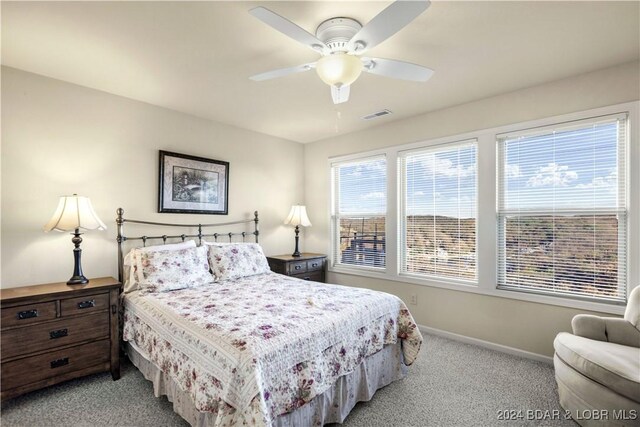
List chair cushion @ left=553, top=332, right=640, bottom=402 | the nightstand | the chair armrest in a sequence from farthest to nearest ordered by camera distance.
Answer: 1. the nightstand
2. the chair armrest
3. chair cushion @ left=553, top=332, right=640, bottom=402

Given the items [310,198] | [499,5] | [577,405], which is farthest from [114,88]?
[577,405]

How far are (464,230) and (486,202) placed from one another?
0.38 metres

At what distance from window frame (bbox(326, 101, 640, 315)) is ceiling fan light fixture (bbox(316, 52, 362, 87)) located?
193 cm

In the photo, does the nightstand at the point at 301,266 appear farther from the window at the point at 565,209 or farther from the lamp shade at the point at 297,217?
the window at the point at 565,209

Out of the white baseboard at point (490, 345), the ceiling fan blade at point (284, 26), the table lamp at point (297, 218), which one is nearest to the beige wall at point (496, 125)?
the white baseboard at point (490, 345)

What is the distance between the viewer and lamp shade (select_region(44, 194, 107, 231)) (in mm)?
2414

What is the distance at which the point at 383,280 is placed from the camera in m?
3.93

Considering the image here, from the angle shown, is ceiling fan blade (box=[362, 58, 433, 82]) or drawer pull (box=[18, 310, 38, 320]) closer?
ceiling fan blade (box=[362, 58, 433, 82])

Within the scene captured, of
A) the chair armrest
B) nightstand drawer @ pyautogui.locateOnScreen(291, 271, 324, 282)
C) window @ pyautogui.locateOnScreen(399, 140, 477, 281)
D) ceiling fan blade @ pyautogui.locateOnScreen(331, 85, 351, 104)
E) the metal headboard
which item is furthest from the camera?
nightstand drawer @ pyautogui.locateOnScreen(291, 271, 324, 282)

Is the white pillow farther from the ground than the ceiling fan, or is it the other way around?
the ceiling fan

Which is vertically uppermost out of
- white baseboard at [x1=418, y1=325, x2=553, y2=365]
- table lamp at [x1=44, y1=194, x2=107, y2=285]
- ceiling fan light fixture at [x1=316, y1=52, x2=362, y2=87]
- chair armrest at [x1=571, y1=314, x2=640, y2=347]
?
ceiling fan light fixture at [x1=316, y1=52, x2=362, y2=87]

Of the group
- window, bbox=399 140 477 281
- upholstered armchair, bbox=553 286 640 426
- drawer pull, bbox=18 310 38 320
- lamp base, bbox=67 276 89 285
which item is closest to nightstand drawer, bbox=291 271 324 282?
window, bbox=399 140 477 281

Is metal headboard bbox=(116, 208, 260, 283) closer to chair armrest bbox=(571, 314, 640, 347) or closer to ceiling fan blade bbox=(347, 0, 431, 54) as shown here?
ceiling fan blade bbox=(347, 0, 431, 54)

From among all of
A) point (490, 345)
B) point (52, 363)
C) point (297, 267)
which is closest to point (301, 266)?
point (297, 267)
